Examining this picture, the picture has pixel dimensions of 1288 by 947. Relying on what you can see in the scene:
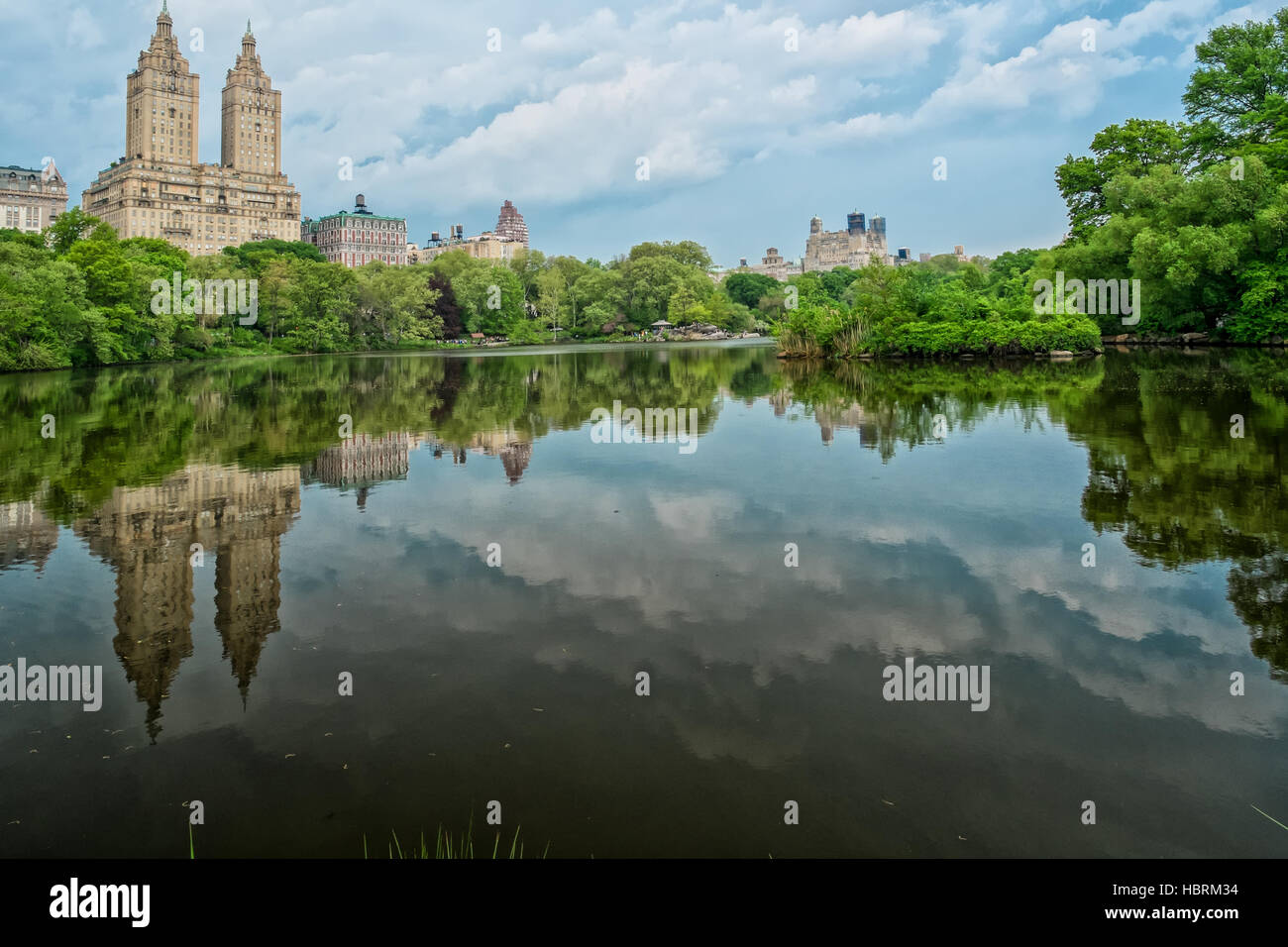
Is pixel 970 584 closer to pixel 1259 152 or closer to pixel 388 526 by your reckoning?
pixel 388 526

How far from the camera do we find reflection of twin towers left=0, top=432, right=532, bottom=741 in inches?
246

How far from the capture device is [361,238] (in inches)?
6531

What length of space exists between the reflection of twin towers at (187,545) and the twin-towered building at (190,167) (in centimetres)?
14273

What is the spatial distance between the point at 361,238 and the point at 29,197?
242ft

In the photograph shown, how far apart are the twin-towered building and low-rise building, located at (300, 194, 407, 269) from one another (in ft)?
43.4

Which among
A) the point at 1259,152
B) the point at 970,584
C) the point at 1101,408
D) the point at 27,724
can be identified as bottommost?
the point at 27,724

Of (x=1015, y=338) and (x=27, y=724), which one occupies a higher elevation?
(x=1015, y=338)

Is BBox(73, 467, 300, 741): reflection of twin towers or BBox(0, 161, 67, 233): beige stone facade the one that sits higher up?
BBox(0, 161, 67, 233): beige stone facade

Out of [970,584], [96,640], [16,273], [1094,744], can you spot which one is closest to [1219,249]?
[970,584]

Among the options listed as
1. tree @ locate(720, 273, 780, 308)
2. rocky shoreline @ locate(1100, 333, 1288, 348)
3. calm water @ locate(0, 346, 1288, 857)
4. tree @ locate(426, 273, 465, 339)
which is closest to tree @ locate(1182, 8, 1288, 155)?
rocky shoreline @ locate(1100, 333, 1288, 348)

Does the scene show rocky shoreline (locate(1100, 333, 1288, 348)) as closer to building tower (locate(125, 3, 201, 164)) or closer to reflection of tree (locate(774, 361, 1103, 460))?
reflection of tree (locate(774, 361, 1103, 460))
